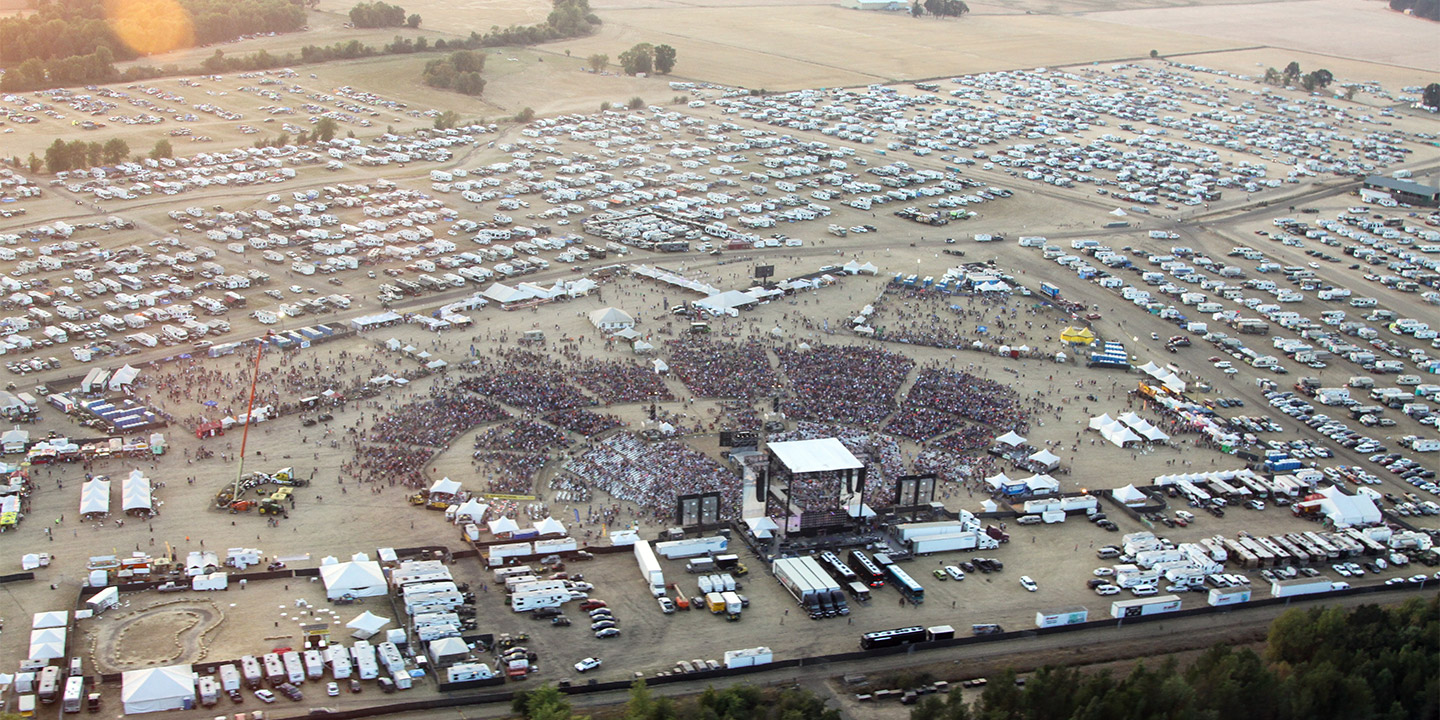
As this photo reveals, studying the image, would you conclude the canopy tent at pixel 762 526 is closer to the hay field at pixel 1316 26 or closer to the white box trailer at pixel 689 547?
the white box trailer at pixel 689 547

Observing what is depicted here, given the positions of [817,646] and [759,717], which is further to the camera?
[817,646]

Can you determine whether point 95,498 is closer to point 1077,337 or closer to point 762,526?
point 762,526

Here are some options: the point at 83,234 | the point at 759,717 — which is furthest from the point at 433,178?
the point at 759,717

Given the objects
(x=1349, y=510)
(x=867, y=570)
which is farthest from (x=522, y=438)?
(x=1349, y=510)

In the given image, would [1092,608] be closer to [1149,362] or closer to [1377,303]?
[1149,362]

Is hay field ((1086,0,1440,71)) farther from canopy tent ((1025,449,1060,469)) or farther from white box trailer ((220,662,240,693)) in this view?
white box trailer ((220,662,240,693))

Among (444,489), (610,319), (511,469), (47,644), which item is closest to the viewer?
(47,644)
